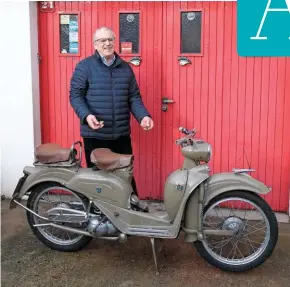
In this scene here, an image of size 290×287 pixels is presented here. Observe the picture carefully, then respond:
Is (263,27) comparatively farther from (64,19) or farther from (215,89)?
(64,19)

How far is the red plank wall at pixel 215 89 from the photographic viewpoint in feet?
15.5

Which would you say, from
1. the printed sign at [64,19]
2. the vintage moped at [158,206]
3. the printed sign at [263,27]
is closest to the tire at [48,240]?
the vintage moped at [158,206]

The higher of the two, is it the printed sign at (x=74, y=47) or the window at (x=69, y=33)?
the window at (x=69, y=33)

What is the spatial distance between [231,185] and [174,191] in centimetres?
45

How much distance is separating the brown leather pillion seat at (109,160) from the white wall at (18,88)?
162 cm

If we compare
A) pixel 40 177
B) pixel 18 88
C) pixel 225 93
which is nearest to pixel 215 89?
pixel 225 93

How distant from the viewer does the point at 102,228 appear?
380 cm

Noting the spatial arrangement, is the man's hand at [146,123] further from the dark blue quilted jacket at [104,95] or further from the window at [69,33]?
the window at [69,33]

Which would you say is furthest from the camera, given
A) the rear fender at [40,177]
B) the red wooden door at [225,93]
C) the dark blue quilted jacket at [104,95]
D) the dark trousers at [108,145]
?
the red wooden door at [225,93]

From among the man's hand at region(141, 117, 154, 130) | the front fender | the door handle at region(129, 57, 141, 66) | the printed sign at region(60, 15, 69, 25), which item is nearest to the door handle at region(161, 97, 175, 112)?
the door handle at region(129, 57, 141, 66)

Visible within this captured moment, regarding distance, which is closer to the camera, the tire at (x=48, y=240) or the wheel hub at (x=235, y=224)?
the wheel hub at (x=235, y=224)

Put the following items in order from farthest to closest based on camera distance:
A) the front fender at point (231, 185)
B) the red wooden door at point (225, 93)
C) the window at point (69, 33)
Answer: the window at point (69, 33)
the red wooden door at point (225, 93)
the front fender at point (231, 185)

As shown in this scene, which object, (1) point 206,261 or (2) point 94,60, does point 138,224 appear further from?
(2) point 94,60

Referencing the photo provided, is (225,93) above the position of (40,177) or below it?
above
